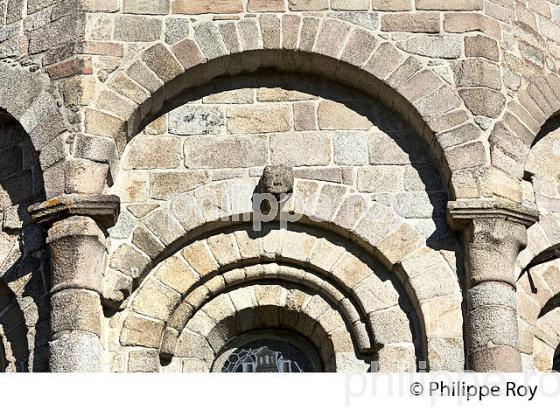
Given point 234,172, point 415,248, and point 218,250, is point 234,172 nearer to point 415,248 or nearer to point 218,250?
point 218,250

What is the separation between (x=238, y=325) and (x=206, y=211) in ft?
3.21

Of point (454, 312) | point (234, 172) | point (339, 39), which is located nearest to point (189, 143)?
point (234, 172)

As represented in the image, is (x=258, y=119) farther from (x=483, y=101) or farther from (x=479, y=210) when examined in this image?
(x=479, y=210)

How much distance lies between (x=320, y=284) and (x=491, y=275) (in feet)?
4.70

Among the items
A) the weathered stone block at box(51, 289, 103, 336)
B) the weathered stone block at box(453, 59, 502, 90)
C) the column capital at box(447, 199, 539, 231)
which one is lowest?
the weathered stone block at box(51, 289, 103, 336)

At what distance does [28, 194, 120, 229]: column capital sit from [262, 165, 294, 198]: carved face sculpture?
4.05 ft

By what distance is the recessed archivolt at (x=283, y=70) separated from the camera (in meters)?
12.9

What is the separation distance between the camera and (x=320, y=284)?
1285cm

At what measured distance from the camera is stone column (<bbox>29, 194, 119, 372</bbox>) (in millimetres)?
12055

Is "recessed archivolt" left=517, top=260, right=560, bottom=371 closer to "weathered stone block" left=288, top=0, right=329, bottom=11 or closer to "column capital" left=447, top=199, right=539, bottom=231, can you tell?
"column capital" left=447, top=199, right=539, bottom=231

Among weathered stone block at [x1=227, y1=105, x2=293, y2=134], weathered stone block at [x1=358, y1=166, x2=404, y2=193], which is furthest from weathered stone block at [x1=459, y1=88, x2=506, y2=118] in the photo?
weathered stone block at [x1=227, y1=105, x2=293, y2=134]

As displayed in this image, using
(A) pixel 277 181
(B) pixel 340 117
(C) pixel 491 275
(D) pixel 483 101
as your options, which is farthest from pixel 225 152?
(C) pixel 491 275

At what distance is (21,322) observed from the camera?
1281cm

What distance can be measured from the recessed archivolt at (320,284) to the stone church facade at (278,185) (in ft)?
0.05
